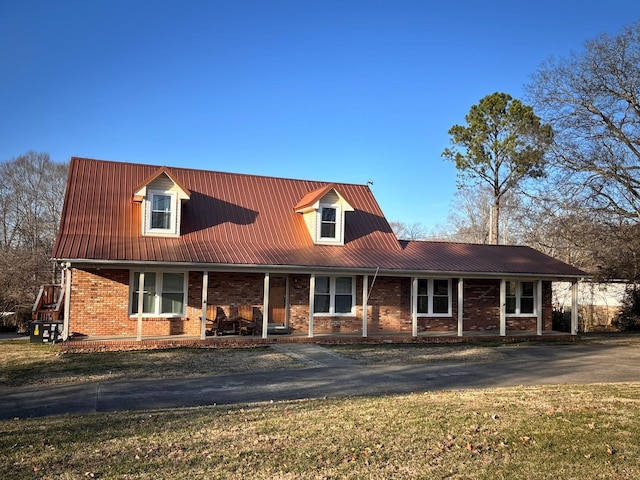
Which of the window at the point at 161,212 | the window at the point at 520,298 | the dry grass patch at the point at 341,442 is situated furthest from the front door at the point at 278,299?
the dry grass patch at the point at 341,442

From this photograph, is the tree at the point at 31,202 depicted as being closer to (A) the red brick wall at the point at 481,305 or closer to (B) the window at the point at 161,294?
(B) the window at the point at 161,294

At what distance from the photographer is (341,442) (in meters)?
6.51

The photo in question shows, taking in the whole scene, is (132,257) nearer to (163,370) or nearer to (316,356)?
(163,370)

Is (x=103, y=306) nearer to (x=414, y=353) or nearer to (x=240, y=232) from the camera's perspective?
(x=240, y=232)

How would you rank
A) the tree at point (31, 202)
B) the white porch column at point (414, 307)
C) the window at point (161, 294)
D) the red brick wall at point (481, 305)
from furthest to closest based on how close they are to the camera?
the tree at point (31, 202), the red brick wall at point (481, 305), the white porch column at point (414, 307), the window at point (161, 294)

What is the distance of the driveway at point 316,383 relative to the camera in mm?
9680

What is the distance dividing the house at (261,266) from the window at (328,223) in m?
0.04

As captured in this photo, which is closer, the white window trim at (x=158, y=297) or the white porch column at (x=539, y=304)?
the white window trim at (x=158, y=297)

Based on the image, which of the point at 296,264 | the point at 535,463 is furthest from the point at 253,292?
the point at 535,463

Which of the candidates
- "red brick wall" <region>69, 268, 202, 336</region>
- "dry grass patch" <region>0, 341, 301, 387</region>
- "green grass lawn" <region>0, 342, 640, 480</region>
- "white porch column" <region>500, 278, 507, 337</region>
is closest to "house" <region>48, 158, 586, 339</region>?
"red brick wall" <region>69, 268, 202, 336</region>

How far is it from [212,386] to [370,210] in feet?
46.1

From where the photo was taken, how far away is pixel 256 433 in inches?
271

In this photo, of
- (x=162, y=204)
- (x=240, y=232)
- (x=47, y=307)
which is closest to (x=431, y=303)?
(x=240, y=232)

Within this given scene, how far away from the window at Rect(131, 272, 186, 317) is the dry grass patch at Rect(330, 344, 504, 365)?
5.44 meters
